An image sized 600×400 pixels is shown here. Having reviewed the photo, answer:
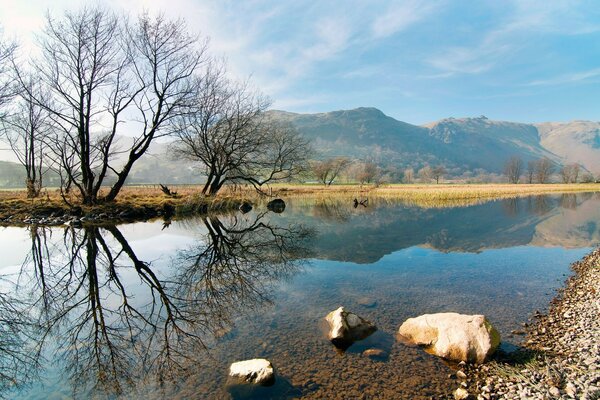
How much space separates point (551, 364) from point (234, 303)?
7.25 metres

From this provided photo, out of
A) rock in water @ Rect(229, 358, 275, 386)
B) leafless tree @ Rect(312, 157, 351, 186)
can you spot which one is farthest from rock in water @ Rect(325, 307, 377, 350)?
leafless tree @ Rect(312, 157, 351, 186)

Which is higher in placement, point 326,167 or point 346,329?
point 326,167

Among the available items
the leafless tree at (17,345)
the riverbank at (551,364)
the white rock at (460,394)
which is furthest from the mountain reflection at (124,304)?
the riverbank at (551,364)

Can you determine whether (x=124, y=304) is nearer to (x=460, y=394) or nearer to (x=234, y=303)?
(x=234, y=303)

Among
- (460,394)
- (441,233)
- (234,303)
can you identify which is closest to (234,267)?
(234,303)

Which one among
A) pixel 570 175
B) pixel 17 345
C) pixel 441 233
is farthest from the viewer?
pixel 570 175

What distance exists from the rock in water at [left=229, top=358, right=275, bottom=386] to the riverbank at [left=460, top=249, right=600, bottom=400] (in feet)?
10.9

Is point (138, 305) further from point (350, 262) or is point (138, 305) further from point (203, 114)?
point (203, 114)

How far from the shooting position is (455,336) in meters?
6.35

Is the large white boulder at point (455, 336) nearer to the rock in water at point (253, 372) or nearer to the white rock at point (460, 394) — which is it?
the white rock at point (460, 394)

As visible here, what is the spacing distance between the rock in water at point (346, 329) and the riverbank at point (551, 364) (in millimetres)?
2120

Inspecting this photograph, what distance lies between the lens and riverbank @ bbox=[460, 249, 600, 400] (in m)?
4.81

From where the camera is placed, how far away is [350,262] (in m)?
14.1

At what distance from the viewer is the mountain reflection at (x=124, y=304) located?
19.8 ft
